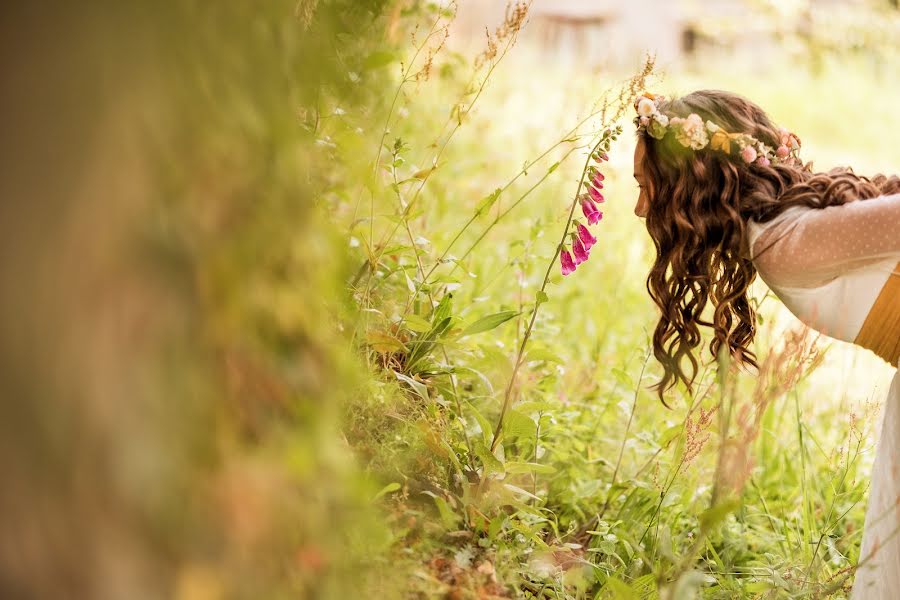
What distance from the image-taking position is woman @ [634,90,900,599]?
2.00 m

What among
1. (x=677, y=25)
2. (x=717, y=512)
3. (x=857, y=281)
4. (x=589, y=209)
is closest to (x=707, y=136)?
(x=589, y=209)

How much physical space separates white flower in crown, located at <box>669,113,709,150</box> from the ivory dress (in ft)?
0.92

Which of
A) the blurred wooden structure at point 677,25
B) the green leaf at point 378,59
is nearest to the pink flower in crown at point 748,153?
the green leaf at point 378,59

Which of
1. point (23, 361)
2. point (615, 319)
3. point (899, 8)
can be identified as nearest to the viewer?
point (23, 361)

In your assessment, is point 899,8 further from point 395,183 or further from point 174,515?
point 174,515

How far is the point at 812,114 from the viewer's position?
8.80m

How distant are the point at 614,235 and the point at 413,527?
119 inches

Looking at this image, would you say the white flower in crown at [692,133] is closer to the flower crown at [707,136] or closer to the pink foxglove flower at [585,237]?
the flower crown at [707,136]

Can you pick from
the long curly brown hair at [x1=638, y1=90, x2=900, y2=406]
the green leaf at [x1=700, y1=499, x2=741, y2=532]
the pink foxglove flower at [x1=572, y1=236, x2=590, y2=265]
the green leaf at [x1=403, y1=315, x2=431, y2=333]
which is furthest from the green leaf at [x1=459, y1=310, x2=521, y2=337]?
the green leaf at [x1=700, y1=499, x2=741, y2=532]

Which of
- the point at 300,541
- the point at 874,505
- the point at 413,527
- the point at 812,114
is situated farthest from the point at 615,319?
the point at 812,114

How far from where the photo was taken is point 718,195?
2.28 meters

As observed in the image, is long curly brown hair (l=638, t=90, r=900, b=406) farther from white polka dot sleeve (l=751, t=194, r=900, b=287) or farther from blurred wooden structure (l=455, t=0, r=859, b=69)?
blurred wooden structure (l=455, t=0, r=859, b=69)

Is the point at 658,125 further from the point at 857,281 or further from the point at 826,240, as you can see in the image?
the point at 857,281

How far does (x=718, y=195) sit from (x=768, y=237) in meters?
0.20
